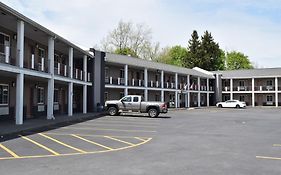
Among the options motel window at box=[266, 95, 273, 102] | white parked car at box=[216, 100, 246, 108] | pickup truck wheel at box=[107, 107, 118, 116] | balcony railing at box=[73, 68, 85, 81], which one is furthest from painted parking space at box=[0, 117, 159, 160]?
motel window at box=[266, 95, 273, 102]

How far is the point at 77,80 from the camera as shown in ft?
90.0

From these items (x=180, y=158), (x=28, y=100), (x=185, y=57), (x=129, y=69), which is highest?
(x=185, y=57)

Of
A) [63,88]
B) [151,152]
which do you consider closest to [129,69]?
[63,88]

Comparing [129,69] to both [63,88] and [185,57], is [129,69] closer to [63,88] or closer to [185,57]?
[63,88]

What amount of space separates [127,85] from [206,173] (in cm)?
3037

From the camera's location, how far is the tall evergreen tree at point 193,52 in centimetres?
8081

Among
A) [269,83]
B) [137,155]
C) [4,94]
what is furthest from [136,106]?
[269,83]

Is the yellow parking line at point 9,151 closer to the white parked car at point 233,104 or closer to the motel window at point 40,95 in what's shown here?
the motel window at point 40,95

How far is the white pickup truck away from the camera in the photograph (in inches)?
1083

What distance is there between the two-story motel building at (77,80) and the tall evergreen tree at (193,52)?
18.3 metres

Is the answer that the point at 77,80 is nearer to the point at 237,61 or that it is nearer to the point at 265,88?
the point at 265,88

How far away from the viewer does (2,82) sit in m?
20.5

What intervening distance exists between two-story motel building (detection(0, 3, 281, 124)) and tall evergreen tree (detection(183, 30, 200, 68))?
1829 centimetres

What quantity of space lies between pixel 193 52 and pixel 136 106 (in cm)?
5630
